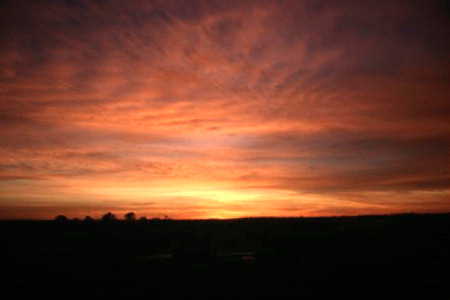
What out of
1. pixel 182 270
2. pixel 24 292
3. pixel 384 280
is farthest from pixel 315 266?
pixel 24 292

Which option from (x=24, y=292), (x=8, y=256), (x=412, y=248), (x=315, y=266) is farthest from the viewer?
(x=412, y=248)

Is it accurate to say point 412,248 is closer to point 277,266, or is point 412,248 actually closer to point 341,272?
point 341,272

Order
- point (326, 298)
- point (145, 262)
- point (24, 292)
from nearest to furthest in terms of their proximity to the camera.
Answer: point (326, 298), point (24, 292), point (145, 262)

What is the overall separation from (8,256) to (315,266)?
25.2 m

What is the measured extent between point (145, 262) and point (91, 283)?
6066 mm

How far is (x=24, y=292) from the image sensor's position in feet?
54.4

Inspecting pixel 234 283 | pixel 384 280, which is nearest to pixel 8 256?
pixel 234 283

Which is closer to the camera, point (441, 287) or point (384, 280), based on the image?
point (441, 287)

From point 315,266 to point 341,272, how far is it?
7.29 ft

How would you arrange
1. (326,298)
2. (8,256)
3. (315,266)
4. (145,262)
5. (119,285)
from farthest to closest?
(8,256) < (145,262) < (315,266) < (119,285) < (326,298)

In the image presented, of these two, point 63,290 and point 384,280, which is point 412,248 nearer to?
point 384,280

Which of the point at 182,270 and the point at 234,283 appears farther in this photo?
the point at 182,270

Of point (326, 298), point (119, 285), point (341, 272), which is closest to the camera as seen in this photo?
point (326, 298)

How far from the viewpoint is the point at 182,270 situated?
70.6 ft
